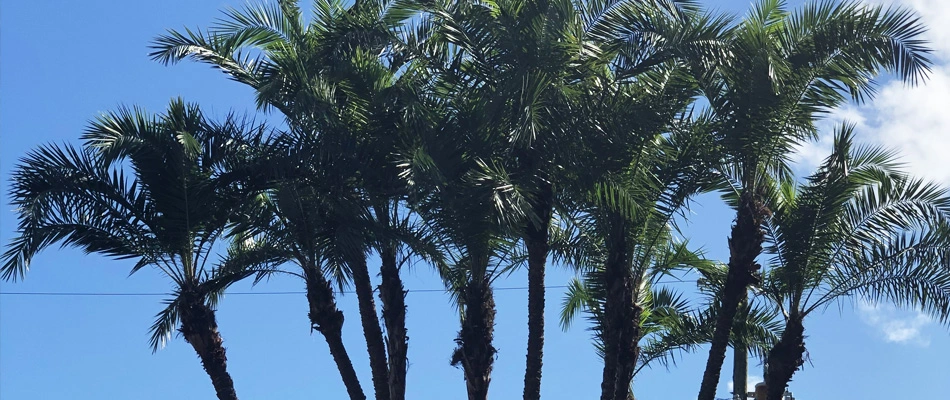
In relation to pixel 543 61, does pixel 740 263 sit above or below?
below

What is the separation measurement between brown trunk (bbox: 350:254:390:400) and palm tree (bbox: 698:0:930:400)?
4.61m

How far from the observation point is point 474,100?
1441cm

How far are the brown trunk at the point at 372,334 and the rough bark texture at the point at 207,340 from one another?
1833 millimetres

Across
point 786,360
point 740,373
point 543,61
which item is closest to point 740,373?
point 740,373

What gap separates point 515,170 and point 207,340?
446cm

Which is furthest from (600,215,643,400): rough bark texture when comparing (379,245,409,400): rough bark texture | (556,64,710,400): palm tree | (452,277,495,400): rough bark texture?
(379,245,409,400): rough bark texture

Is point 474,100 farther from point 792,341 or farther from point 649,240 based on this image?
point 792,341

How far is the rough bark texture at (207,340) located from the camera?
50.3ft

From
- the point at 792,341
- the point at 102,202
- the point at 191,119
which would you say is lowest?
the point at 792,341

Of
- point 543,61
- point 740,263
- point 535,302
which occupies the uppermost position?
point 543,61

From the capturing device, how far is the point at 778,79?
1366 centimetres

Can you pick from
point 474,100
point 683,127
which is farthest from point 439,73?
point 683,127

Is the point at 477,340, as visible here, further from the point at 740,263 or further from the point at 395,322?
the point at 740,263

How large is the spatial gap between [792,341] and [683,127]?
2848 millimetres
